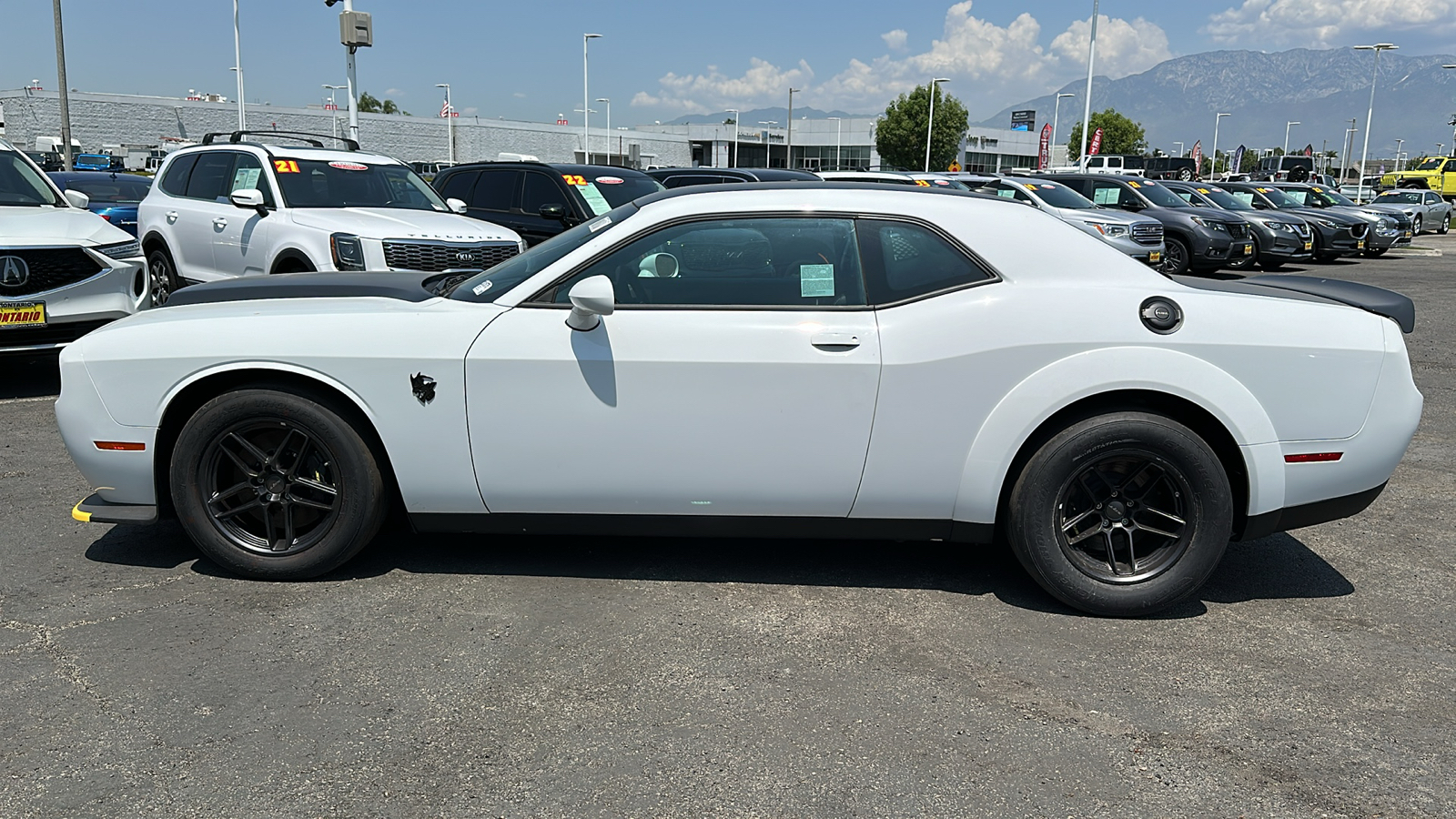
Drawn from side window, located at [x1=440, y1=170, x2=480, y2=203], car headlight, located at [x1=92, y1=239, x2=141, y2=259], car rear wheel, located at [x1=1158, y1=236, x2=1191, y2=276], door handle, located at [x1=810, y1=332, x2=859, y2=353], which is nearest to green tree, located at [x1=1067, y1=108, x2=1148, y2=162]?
car rear wheel, located at [x1=1158, y1=236, x2=1191, y2=276]

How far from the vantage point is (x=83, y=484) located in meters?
5.36

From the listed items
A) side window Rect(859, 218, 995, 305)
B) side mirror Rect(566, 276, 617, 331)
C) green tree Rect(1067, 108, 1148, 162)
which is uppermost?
green tree Rect(1067, 108, 1148, 162)

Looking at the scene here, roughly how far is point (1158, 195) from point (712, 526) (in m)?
18.5

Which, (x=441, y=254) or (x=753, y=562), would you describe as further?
(x=441, y=254)

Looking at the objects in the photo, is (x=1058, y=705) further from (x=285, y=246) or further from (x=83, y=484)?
(x=285, y=246)

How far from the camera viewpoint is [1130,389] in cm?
372

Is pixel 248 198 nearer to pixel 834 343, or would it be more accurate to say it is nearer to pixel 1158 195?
pixel 834 343

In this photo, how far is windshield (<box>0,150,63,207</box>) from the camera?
8.29 metres

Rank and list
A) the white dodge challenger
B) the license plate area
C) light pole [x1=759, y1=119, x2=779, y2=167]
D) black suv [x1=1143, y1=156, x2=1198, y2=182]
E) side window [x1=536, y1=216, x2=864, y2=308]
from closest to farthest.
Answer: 1. the white dodge challenger
2. side window [x1=536, y1=216, x2=864, y2=308]
3. the license plate area
4. black suv [x1=1143, y1=156, x2=1198, y2=182]
5. light pole [x1=759, y1=119, x2=779, y2=167]

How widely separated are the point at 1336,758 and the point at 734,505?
205 cm

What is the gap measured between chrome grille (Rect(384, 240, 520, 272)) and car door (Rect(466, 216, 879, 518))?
472 centimetres

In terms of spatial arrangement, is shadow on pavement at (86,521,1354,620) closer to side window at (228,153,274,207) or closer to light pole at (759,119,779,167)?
side window at (228,153,274,207)

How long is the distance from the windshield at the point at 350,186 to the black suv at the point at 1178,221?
1256 centimetres

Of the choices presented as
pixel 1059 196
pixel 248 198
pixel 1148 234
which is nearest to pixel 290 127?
pixel 1059 196
